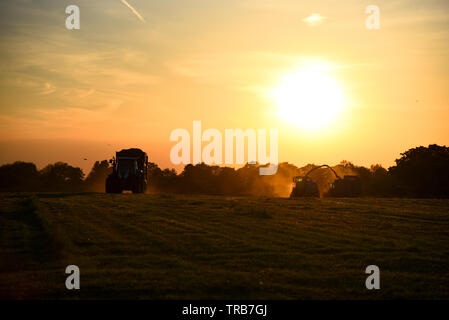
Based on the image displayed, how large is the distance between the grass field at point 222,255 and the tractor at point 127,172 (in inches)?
974

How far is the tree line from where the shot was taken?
79.8 meters

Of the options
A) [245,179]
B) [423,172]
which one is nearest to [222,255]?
[423,172]

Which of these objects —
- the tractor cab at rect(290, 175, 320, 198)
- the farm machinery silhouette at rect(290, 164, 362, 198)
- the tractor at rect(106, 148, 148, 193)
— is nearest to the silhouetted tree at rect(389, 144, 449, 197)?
the farm machinery silhouette at rect(290, 164, 362, 198)

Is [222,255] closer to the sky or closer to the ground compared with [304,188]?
closer to the ground

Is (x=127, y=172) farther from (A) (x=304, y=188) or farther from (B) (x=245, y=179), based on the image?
(B) (x=245, y=179)

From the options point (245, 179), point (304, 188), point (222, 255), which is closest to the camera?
point (222, 255)

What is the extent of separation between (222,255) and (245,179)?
8639 centimetres

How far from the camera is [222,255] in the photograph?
17.1 metres

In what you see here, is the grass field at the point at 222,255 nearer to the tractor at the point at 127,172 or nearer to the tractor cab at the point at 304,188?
the tractor at the point at 127,172

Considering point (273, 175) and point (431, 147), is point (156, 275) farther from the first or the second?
point (273, 175)

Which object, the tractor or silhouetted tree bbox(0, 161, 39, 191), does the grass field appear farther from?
silhouetted tree bbox(0, 161, 39, 191)

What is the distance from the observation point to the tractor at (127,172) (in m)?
54.8

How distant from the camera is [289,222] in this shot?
26.3 m
